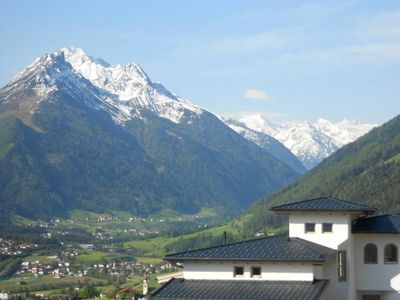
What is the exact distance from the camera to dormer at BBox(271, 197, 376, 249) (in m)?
48.8

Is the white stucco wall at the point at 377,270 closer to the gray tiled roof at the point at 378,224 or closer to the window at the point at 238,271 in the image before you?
the gray tiled roof at the point at 378,224

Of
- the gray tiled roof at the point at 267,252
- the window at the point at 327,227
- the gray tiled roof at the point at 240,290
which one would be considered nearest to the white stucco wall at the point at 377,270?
the window at the point at 327,227

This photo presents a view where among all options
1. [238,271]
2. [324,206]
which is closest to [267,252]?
[238,271]

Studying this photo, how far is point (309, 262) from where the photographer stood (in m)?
45.4

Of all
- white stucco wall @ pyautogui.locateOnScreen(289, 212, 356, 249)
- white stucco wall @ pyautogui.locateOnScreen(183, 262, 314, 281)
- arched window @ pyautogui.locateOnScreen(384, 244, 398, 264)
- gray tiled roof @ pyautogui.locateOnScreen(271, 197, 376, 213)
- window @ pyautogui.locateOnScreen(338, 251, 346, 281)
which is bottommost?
white stucco wall @ pyautogui.locateOnScreen(183, 262, 314, 281)

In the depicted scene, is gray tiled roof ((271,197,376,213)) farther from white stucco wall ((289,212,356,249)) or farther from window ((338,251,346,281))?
window ((338,251,346,281))

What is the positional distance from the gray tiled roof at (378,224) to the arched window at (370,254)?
1133mm

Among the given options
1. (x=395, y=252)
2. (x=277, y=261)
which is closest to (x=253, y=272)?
(x=277, y=261)

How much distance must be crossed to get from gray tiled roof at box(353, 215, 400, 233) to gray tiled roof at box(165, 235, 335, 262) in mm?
2772

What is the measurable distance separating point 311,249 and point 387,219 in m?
6.03

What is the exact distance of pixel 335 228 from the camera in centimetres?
4906

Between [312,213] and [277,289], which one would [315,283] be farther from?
[312,213]

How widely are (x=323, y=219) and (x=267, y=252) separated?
4.08 metres

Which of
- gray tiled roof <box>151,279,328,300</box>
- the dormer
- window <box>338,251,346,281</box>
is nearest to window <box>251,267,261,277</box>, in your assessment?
gray tiled roof <box>151,279,328,300</box>
